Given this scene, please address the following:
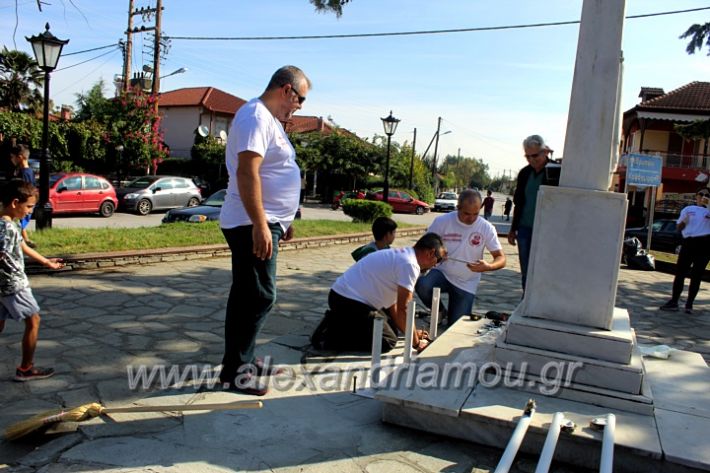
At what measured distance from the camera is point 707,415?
3.27 meters

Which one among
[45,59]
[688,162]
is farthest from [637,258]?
[688,162]

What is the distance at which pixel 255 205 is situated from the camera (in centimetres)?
318

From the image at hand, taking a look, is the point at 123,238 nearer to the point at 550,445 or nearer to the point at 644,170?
the point at 550,445

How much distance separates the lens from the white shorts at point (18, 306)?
3525 millimetres

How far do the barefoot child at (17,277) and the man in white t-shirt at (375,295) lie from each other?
6.87 ft

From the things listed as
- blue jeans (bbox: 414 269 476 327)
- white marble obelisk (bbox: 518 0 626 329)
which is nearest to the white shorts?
white marble obelisk (bbox: 518 0 626 329)

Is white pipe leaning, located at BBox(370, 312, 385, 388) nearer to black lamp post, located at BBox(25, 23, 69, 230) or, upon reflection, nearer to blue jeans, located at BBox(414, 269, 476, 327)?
blue jeans, located at BBox(414, 269, 476, 327)

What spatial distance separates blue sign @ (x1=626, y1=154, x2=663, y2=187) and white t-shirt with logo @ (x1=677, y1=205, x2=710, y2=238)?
26.5 ft

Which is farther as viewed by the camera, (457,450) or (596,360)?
(596,360)

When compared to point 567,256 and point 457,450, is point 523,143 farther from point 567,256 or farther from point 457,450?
point 457,450

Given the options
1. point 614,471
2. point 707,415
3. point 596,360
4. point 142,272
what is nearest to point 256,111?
point 596,360

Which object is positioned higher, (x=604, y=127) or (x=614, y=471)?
(x=604, y=127)

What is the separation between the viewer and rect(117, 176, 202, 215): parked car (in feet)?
66.1

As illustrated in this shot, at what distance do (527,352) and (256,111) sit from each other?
2.24 m
